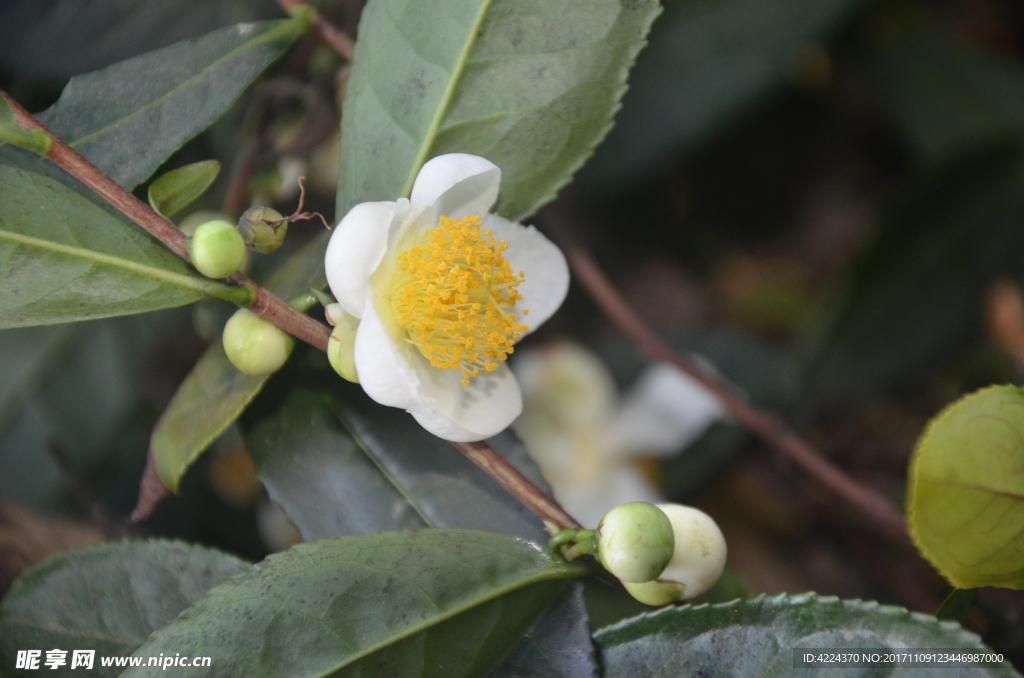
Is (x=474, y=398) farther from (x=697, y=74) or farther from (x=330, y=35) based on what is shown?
(x=697, y=74)

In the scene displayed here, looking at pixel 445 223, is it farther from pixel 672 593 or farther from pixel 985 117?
pixel 985 117

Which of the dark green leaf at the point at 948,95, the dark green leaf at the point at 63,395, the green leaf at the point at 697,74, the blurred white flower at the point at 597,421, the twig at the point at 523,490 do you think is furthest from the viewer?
the dark green leaf at the point at 948,95

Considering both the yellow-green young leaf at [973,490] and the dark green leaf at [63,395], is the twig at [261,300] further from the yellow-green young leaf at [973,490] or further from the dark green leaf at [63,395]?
the dark green leaf at [63,395]

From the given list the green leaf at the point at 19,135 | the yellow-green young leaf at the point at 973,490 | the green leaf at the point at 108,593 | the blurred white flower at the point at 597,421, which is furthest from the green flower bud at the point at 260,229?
the blurred white flower at the point at 597,421

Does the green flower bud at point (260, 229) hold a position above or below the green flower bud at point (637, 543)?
above

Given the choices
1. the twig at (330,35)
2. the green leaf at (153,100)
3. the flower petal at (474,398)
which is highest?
the twig at (330,35)

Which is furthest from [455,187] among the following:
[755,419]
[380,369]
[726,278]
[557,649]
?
[726,278]
